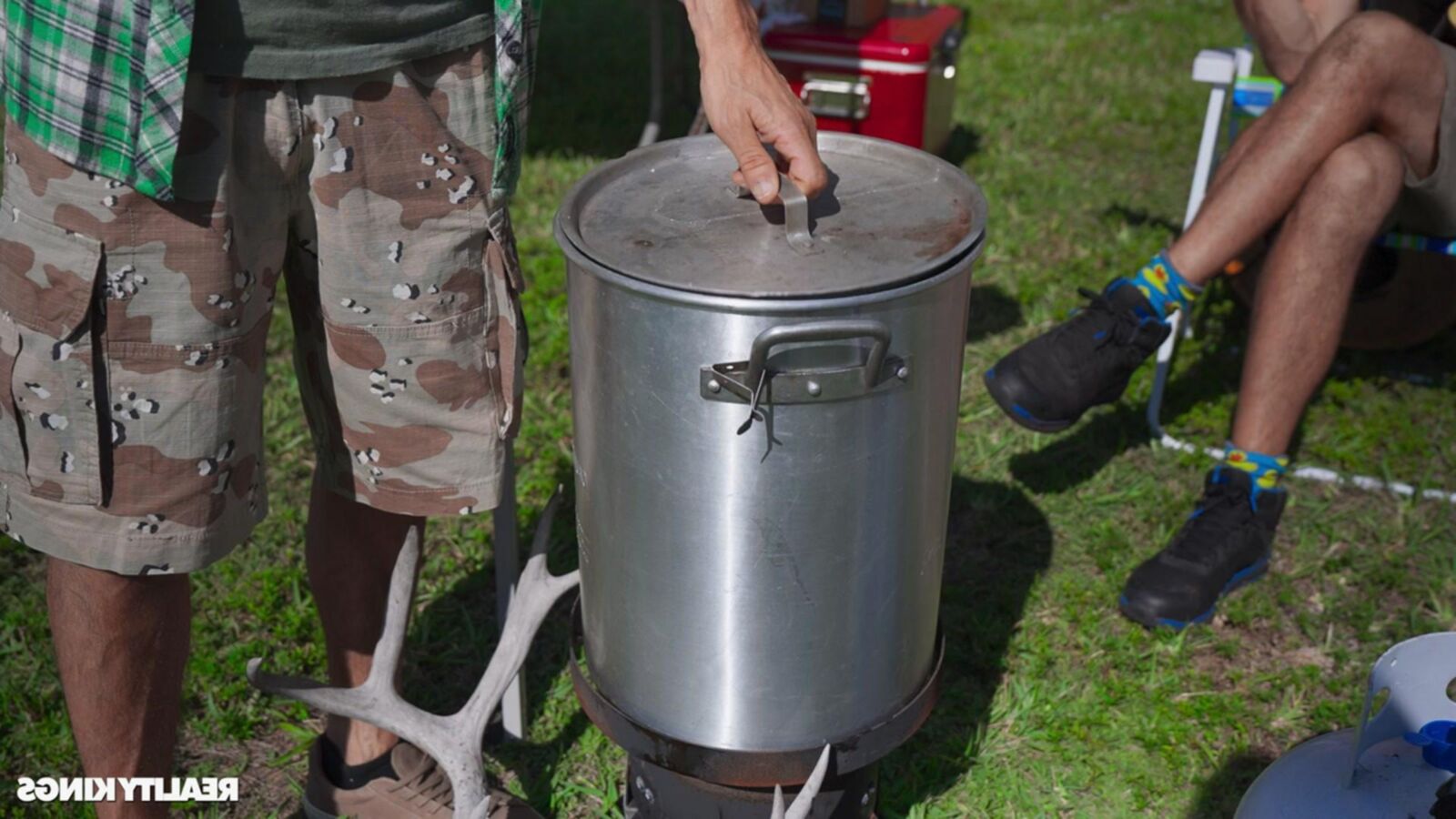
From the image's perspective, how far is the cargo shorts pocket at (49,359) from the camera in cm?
173

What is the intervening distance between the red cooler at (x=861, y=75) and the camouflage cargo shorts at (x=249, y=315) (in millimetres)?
2610

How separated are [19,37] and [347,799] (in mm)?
1325

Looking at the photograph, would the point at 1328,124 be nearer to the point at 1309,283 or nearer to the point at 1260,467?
the point at 1309,283

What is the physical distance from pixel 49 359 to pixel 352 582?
0.69 m

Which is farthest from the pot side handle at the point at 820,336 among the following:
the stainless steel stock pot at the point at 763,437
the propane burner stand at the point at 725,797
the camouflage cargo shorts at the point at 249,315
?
the propane burner stand at the point at 725,797

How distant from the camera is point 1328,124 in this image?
306 cm

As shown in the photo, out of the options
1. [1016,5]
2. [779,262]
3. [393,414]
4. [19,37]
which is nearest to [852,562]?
[779,262]

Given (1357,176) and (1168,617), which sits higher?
(1357,176)

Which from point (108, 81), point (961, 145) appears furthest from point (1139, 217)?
point (108, 81)

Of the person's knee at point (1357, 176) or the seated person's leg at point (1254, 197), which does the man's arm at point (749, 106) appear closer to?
the seated person's leg at point (1254, 197)

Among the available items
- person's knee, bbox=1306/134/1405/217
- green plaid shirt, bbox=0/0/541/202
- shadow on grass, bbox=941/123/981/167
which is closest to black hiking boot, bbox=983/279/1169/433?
person's knee, bbox=1306/134/1405/217

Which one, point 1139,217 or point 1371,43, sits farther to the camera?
point 1139,217

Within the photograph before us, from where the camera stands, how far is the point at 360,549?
2287 mm

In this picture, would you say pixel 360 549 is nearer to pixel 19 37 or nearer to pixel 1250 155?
pixel 19 37
